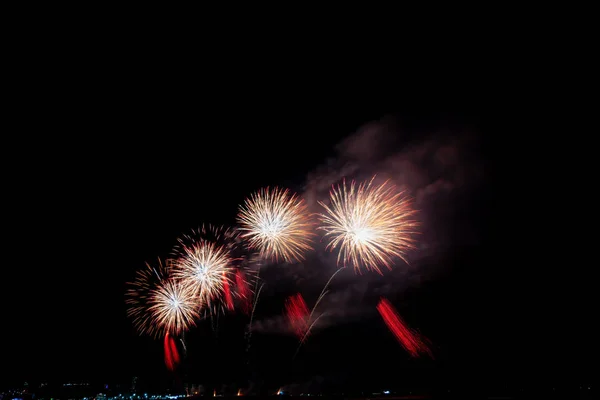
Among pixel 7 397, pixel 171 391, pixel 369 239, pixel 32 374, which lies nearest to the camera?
pixel 369 239

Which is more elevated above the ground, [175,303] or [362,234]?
[362,234]

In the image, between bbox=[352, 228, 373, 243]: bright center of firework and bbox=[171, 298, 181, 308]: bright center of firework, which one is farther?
bbox=[171, 298, 181, 308]: bright center of firework

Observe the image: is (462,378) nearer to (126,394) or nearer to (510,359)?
(510,359)

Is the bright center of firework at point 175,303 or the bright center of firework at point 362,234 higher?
the bright center of firework at point 362,234

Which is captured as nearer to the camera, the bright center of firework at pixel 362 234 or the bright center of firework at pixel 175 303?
the bright center of firework at pixel 362 234

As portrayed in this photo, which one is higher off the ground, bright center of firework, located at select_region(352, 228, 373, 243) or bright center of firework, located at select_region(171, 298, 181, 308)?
bright center of firework, located at select_region(352, 228, 373, 243)

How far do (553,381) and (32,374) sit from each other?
234 ft

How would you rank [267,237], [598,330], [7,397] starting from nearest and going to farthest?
[267,237] < [7,397] < [598,330]

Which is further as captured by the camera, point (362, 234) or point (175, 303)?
point (175, 303)

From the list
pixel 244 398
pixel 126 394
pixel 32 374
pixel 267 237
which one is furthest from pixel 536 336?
pixel 32 374

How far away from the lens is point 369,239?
20141 mm

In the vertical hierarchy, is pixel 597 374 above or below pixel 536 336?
below

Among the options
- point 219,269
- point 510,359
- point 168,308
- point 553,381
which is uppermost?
point 219,269

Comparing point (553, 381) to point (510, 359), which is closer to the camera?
point (553, 381)
